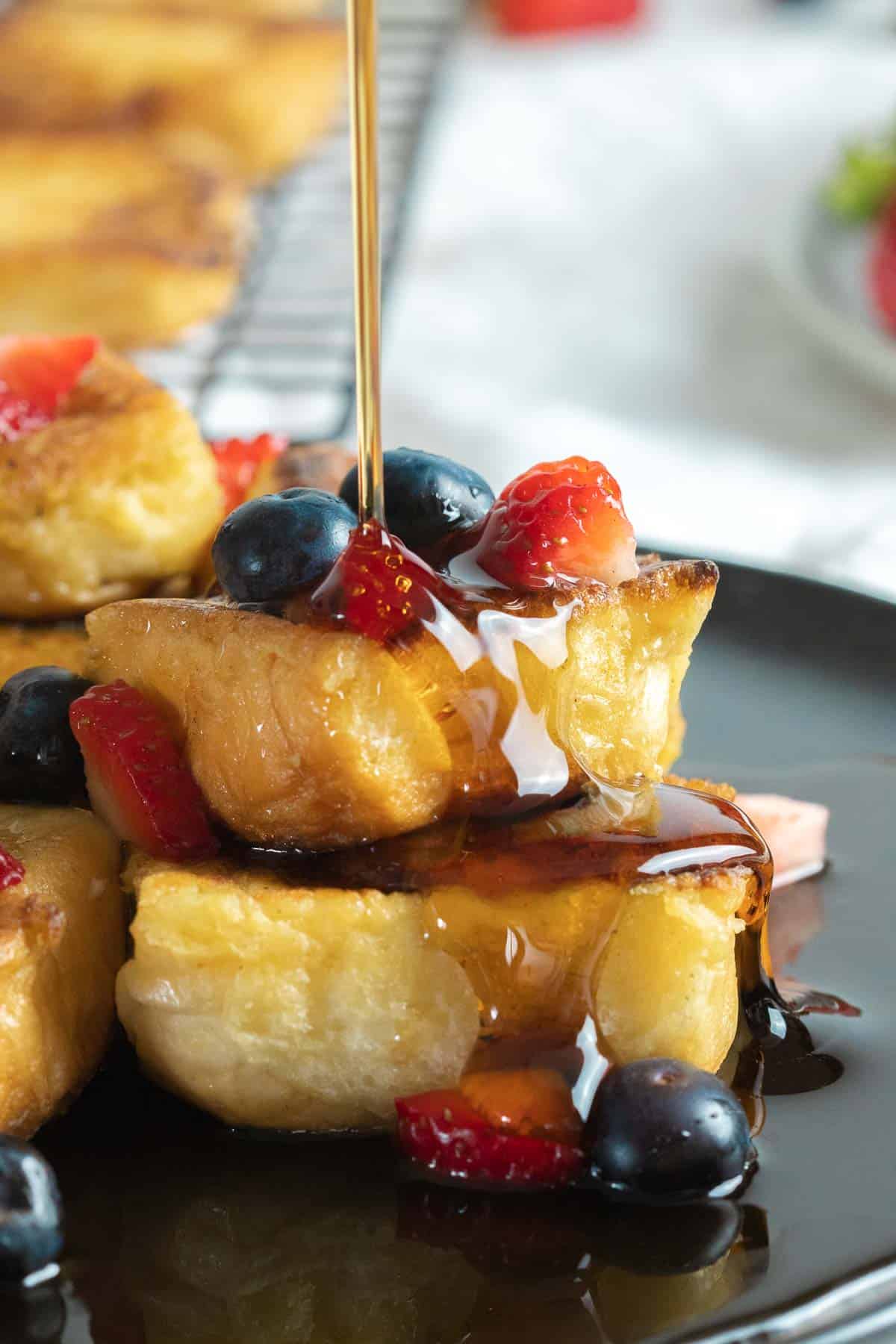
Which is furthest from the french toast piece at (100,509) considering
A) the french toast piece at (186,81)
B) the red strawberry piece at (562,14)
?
the red strawberry piece at (562,14)

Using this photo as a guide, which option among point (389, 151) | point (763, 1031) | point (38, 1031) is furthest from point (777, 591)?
point (389, 151)

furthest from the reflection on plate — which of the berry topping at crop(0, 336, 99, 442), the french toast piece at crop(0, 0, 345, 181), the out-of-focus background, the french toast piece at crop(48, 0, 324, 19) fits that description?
the berry topping at crop(0, 336, 99, 442)

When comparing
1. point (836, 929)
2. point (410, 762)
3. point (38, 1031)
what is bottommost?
point (836, 929)

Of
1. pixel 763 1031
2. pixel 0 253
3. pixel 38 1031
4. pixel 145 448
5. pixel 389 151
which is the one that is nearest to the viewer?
pixel 38 1031

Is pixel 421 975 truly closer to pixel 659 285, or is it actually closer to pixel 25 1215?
pixel 25 1215

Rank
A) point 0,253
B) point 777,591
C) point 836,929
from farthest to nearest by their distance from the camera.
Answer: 1. point 0,253
2. point 777,591
3. point 836,929

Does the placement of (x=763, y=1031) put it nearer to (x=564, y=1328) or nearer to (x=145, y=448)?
(x=564, y=1328)

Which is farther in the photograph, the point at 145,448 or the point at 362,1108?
the point at 145,448
